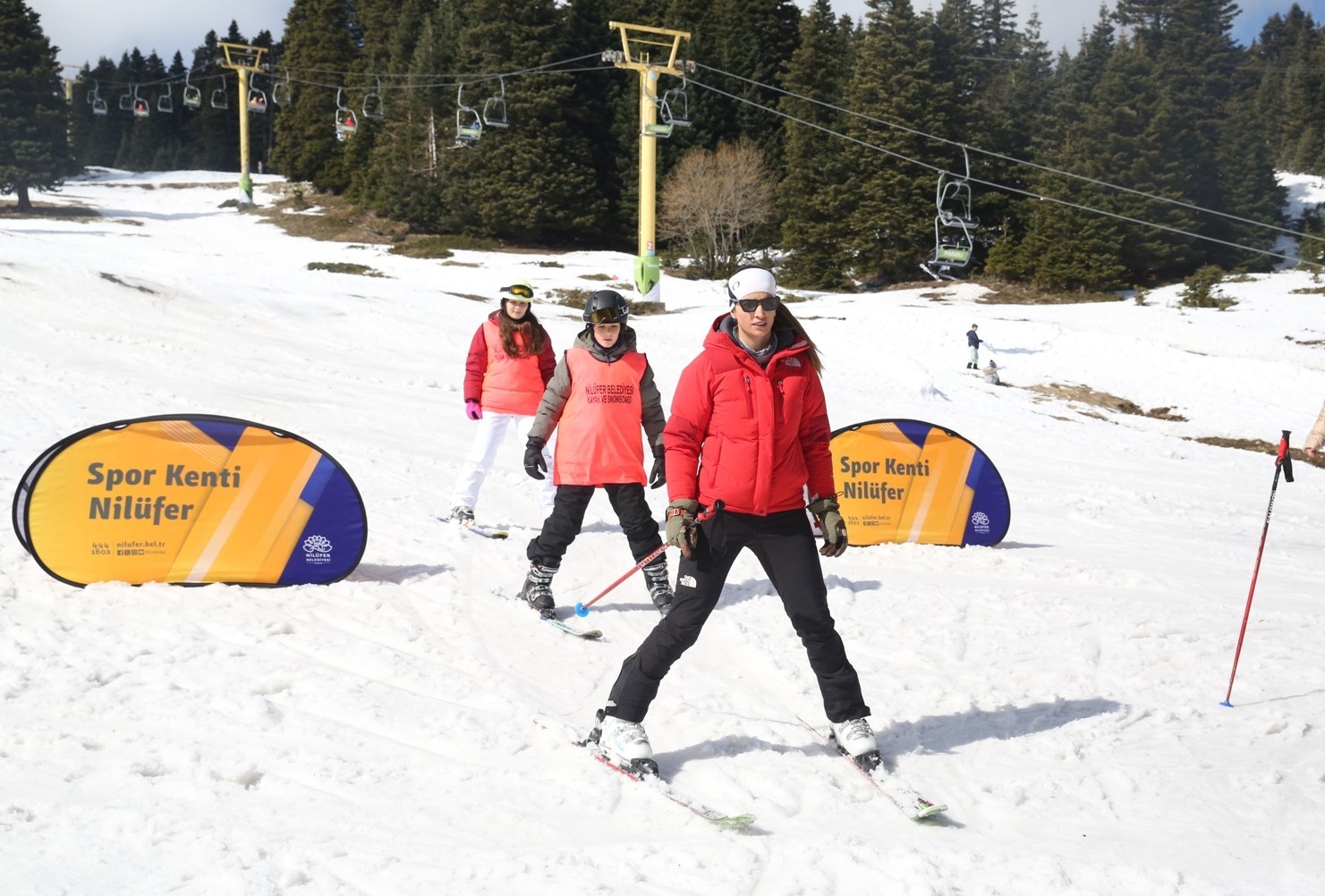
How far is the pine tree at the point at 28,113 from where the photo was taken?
46.9 metres

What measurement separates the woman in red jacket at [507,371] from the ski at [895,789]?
376 cm

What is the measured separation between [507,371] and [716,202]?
35004 mm

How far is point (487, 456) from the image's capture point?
781 cm

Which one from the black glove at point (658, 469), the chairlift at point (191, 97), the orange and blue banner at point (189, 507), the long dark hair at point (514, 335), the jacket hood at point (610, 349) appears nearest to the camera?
the orange and blue banner at point (189, 507)

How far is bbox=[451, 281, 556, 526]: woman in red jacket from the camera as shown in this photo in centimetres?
764

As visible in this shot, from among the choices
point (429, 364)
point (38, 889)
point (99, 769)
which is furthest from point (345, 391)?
point (38, 889)

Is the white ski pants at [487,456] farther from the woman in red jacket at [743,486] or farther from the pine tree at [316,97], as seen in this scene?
the pine tree at [316,97]

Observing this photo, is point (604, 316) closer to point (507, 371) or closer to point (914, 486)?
point (507, 371)

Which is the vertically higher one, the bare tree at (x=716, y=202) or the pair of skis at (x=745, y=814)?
the bare tree at (x=716, y=202)

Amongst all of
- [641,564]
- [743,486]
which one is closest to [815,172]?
[641,564]

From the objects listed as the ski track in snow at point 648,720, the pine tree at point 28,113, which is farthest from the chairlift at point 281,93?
the ski track in snow at point 648,720

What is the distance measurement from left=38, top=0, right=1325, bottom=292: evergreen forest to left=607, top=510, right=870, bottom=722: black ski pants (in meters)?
30.5

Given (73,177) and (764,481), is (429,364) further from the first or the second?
(73,177)

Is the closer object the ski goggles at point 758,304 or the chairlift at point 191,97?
the ski goggles at point 758,304
